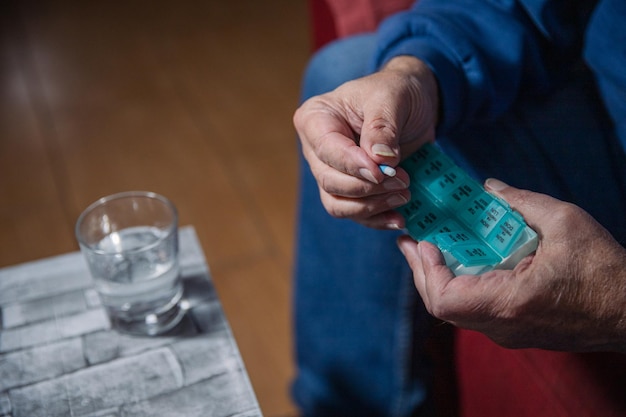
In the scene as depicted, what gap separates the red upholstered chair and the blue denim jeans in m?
0.05

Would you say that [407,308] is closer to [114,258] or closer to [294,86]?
[114,258]

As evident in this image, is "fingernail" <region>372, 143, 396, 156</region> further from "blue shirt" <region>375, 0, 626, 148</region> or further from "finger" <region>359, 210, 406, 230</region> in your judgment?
"blue shirt" <region>375, 0, 626, 148</region>

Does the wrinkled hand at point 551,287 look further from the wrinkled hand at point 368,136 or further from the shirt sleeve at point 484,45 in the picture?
the shirt sleeve at point 484,45

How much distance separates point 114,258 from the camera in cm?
53

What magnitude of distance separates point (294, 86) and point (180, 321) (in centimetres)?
105

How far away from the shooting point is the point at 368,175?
481 mm

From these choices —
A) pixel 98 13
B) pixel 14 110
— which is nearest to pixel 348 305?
pixel 14 110

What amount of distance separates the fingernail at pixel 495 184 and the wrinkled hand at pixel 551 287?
22 mm

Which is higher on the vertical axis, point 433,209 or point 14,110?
point 433,209

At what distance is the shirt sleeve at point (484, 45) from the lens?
0.63 meters

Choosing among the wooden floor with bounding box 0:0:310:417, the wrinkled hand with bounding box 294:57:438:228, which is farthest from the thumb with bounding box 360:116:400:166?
the wooden floor with bounding box 0:0:310:417

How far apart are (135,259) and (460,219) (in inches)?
10.0

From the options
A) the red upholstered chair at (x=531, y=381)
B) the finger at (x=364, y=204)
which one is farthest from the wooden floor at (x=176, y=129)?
the finger at (x=364, y=204)

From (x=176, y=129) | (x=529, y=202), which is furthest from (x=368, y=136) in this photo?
(x=176, y=129)
